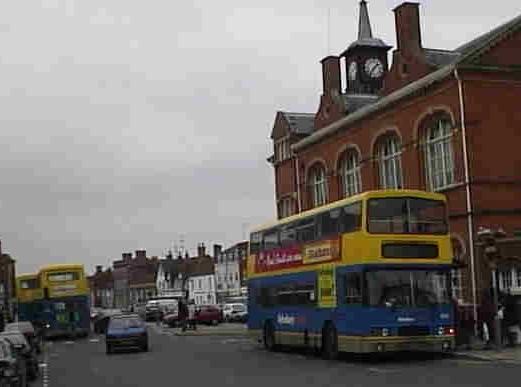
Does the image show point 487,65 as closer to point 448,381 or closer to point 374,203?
point 374,203

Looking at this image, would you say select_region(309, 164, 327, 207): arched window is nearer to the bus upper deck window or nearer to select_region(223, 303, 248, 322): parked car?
select_region(223, 303, 248, 322): parked car

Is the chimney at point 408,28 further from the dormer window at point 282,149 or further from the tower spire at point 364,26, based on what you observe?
the tower spire at point 364,26

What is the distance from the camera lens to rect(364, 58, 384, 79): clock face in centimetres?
6159

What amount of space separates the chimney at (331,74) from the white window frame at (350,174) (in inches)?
320

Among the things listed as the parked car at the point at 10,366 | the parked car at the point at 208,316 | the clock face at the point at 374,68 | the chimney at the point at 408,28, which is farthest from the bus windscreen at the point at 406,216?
the parked car at the point at 208,316

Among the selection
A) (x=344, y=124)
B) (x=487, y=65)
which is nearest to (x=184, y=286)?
(x=344, y=124)

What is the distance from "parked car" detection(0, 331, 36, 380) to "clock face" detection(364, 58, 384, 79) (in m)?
36.7

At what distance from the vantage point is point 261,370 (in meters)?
25.8

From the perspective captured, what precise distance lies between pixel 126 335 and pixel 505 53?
732 inches

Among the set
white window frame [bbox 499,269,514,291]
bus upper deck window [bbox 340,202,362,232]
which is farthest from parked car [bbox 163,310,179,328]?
bus upper deck window [bbox 340,202,362,232]

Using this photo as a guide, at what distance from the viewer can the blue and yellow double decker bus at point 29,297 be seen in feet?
178

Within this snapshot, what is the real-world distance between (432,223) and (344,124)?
868 inches

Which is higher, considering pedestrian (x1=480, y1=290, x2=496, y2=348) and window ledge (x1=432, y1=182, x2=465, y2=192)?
window ledge (x1=432, y1=182, x2=465, y2=192)

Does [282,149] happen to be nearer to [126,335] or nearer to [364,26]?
[364,26]
